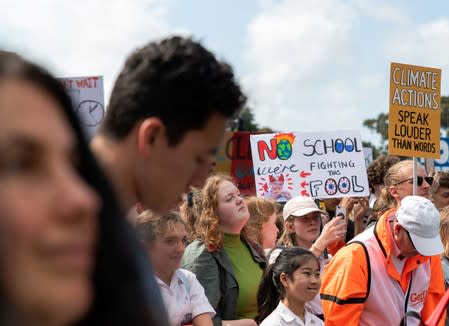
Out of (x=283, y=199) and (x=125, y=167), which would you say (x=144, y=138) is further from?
(x=283, y=199)

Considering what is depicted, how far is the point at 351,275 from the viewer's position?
14.9 feet

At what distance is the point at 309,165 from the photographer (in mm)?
8055

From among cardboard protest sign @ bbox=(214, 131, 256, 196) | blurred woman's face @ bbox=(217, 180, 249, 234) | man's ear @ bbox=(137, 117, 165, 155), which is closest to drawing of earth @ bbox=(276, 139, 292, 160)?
cardboard protest sign @ bbox=(214, 131, 256, 196)

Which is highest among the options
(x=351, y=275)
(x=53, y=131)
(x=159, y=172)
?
(x=53, y=131)

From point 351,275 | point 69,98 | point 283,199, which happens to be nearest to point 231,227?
point 351,275

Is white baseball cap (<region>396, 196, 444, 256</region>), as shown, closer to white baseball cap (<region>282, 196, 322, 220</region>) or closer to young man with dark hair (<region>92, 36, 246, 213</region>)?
white baseball cap (<region>282, 196, 322, 220</region>)

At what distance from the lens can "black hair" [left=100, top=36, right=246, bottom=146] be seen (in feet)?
5.22

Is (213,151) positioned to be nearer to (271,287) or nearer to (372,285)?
(372,285)

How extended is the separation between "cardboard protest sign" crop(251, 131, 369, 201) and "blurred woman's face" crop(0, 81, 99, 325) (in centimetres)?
706

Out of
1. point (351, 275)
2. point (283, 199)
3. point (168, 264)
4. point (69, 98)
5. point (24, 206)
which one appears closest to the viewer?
point (24, 206)

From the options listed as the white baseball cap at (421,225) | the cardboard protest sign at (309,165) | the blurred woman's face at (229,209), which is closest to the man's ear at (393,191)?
the cardboard protest sign at (309,165)

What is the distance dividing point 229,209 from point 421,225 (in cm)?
107

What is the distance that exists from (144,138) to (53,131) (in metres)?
0.85

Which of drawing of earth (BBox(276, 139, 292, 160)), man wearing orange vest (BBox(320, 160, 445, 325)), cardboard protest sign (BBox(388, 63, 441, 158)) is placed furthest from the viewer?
drawing of earth (BBox(276, 139, 292, 160))
